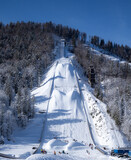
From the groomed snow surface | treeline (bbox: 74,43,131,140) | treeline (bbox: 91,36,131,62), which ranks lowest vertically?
the groomed snow surface

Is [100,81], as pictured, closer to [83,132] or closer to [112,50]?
[83,132]

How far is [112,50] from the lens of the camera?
110 m

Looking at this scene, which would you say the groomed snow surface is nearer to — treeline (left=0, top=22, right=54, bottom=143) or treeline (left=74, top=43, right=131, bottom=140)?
treeline (left=74, top=43, right=131, bottom=140)

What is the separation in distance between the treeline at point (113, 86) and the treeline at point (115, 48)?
27716mm

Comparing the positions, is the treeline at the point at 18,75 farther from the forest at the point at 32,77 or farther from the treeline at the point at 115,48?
the treeline at the point at 115,48

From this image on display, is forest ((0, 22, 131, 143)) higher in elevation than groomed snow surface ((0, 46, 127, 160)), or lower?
higher

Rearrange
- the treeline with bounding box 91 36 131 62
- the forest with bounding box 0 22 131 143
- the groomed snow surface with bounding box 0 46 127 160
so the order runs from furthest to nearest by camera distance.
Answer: the treeline with bounding box 91 36 131 62, the forest with bounding box 0 22 131 143, the groomed snow surface with bounding box 0 46 127 160

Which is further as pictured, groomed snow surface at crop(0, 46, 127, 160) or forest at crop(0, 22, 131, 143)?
forest at crop(0, 22, 131, 143)

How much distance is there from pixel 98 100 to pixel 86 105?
396 centimetres

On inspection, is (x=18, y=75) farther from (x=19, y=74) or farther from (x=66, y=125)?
(x=66, y=125)

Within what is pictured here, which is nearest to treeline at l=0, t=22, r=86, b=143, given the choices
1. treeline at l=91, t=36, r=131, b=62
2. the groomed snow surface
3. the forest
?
the forest

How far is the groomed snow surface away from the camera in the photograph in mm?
23263

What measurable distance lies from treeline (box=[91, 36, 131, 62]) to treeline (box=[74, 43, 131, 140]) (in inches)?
1091

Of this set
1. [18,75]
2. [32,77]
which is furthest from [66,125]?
[32,77]
